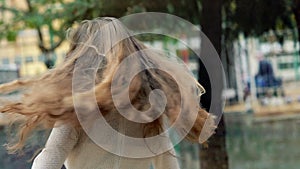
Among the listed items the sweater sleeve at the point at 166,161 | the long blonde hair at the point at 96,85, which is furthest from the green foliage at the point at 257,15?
the long blonde hair at the point at 96,85

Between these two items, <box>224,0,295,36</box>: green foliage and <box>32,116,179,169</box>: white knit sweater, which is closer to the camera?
<box>32,116,179,169</box>: white knit sweater

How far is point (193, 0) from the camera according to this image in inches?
338

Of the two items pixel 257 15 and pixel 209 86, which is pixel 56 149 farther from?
pixel 257 15

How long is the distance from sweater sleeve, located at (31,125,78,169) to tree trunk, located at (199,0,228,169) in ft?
16.5

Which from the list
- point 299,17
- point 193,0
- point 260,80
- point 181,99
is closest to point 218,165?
point 193,0

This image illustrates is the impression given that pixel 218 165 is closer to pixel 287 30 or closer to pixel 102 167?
pixel 287 30

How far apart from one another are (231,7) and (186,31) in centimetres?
168

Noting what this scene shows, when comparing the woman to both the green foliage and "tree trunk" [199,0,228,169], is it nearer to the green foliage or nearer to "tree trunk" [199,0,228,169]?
"tree trunk" [199,0,228,169]

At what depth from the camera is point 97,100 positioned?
7.89 feet

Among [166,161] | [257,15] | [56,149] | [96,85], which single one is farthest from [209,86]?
[56,149]

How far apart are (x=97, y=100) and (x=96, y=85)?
0.05m

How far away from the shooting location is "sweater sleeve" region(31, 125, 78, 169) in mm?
2320

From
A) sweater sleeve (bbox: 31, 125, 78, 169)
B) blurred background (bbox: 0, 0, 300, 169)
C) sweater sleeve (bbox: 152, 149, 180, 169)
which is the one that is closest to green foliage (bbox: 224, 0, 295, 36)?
blurred background (bbox: 0, 0, 300, 169)

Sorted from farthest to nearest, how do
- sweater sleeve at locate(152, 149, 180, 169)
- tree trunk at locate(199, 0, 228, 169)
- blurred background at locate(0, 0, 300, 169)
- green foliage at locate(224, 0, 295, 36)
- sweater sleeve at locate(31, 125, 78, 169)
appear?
1. green foliage at locate(224, 0, 295, 36)
2. blurred background at locate(0, 0, 300, 169)
3. tree trunk at locate(199, 0, 228, 169)
4. sweater sleeve at locate(152, 149, 180, 169)
5. sweater sleeve at locate(31, 125, 78, 169)
